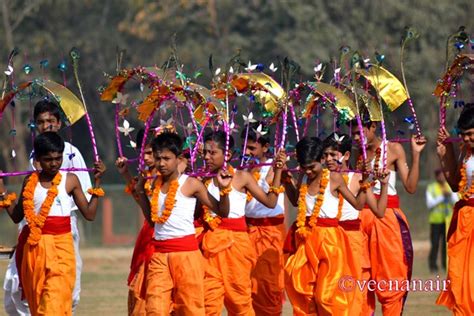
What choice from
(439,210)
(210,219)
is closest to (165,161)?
(210,219)

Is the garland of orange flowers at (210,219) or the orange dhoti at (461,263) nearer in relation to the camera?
the orange dhoti at (461,263)

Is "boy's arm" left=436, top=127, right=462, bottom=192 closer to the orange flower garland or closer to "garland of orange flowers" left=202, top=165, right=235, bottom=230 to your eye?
"garland of orange flowers" left=202, top=165, right=235, bottom=230

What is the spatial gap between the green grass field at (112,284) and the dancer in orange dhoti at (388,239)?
7.97ft

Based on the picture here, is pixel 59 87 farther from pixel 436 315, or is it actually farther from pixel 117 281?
pixel 117 281

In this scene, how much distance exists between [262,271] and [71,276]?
2.43 m

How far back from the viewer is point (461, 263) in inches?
424

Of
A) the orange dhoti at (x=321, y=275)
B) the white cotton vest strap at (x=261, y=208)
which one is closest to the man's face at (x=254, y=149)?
the white cotton vest strap at (x=261, y=208)

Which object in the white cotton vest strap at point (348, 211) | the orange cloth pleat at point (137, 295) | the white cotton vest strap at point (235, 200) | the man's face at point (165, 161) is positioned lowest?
the orange cloth pleat at point (137, 295)

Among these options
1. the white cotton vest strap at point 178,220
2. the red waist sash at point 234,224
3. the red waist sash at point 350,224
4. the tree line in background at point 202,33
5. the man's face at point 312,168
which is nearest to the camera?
the white cotton vest strap at point 178,220

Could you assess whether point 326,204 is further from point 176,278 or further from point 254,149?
point 176,278

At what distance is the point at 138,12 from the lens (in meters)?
32.8

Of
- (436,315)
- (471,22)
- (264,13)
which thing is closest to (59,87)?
(436,315)

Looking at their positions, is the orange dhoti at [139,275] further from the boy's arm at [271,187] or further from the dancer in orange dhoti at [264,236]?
the dancer in orange dhoti at [264,236]

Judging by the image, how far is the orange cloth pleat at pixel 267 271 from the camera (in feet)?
40.8
